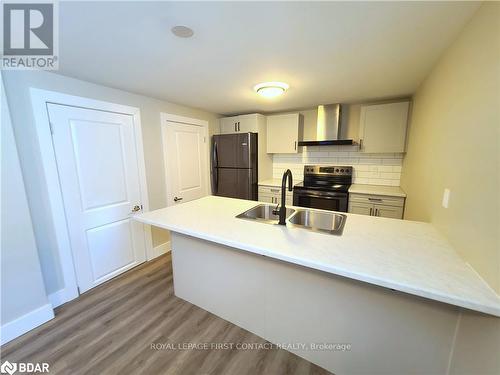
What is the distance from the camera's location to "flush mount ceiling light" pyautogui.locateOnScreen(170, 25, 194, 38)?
3.96 ft

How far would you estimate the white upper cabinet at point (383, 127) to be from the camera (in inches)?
107

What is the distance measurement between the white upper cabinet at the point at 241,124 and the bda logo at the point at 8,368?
3509mm

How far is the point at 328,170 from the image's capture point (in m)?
3.47

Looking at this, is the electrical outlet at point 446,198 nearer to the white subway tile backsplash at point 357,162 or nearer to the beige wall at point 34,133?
the white subway tile backsplash at point 357,162

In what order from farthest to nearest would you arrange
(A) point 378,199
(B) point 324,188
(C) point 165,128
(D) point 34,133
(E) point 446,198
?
1. (B) point 324,188
2. (C) point 165,128
3. (A) point 378,199
4. (D) point 34,133
5. (E) point 446,198

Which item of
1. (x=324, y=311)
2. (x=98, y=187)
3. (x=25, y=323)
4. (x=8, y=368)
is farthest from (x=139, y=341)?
(x=98, y=187)

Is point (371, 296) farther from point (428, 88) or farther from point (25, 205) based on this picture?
point (25, 205)

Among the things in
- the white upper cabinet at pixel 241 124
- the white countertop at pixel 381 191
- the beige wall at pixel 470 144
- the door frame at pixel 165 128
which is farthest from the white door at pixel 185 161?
the beige wall at pixel 470 144

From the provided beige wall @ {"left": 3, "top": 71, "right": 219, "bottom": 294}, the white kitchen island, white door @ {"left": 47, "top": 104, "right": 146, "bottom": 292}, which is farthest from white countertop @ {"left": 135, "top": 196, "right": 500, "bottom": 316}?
beige wall @ {"left": 3, "top": 71, "right": 219, "bottom": 294}

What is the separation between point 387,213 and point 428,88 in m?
1.51

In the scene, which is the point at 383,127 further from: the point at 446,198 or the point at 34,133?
the point at 34,133

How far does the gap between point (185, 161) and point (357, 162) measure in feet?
9.23

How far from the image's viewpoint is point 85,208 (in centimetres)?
214

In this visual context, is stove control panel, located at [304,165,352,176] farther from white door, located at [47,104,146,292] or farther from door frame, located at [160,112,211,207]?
white door, located at [47,104,146,292]
